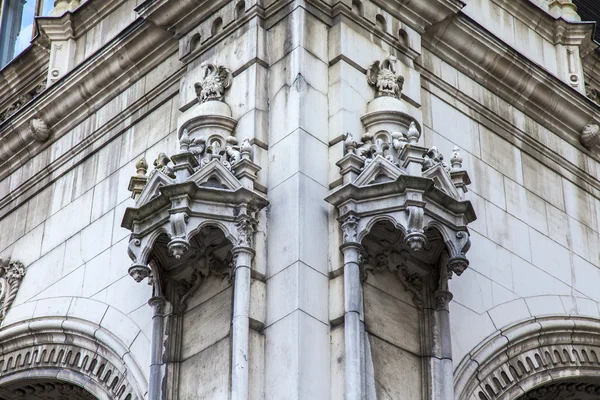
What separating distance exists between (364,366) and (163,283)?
2.50 metres

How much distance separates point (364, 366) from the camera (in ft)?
53.1

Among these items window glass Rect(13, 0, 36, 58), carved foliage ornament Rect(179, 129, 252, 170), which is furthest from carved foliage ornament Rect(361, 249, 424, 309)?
window glass Rect(13, 0, 36, 58)

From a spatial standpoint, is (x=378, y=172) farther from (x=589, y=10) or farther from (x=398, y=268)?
(x=589, y=10)

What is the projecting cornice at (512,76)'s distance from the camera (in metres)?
20.2

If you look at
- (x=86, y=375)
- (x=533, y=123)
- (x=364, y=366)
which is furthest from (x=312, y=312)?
(x=533, y=123)

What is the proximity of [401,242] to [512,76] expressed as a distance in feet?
13.7

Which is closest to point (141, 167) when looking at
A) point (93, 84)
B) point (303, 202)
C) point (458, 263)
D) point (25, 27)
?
point (303, 202)

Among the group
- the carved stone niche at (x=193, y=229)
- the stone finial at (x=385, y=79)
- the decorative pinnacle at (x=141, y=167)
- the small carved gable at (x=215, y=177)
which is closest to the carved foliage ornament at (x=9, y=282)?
the decorative pinnacle at (x=141, y=167)

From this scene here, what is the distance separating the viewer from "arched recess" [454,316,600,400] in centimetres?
1788

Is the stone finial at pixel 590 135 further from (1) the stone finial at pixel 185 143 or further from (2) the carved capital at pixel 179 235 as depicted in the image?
(2) the carved capital at pixel 179 235

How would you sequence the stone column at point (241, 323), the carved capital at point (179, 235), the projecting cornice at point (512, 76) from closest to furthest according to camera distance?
1. the stone column at point (241, 323)
2. the carved capital at point (179, 235)
3. the projecting cornice at point (512, 76)

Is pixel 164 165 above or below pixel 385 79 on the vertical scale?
below

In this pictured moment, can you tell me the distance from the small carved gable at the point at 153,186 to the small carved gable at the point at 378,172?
6.01 ft

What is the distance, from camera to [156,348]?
17.3 metres
